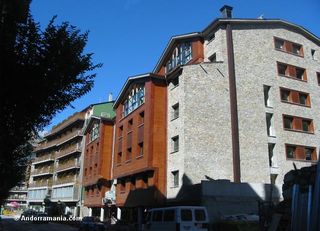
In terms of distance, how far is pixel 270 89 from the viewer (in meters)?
36.8

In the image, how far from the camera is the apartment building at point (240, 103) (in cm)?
3238

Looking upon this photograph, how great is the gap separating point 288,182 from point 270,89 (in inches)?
907

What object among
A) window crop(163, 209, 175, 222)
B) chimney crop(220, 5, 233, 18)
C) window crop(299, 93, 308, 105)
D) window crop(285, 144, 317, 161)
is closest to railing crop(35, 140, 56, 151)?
chimney crop(220, 5, 233, 18)

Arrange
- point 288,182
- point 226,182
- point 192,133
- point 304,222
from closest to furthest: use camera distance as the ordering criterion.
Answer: point 304,222 < point 288,182 < point 226,182 < point 192,133

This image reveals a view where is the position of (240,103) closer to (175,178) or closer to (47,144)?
(175,178)

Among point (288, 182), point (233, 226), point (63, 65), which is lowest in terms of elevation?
point (233, 226)

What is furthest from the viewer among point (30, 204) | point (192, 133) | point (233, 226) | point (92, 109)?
point (30, 204)

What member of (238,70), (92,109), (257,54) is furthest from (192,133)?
(92,109)

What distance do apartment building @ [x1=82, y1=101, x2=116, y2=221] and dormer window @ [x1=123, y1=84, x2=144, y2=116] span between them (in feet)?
25.7

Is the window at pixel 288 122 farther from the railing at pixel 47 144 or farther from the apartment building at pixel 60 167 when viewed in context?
the railing at pixel 47 144

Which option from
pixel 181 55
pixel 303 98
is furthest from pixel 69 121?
pixel 303 98

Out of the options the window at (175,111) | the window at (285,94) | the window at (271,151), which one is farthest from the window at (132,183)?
the window at (285,94)

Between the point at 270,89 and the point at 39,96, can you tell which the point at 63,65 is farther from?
the point at 270,89

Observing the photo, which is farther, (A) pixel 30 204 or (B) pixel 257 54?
(A) pixel 30 204
